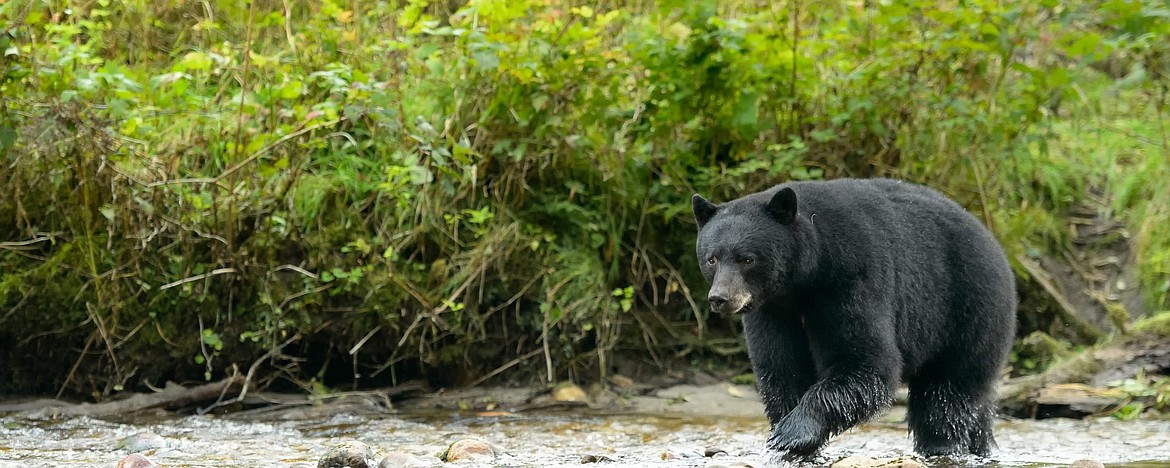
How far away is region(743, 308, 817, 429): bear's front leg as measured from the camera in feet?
16.4

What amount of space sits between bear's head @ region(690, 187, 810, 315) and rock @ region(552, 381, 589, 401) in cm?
263

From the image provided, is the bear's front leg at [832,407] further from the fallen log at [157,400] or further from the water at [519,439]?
the fallen log at [157,400]

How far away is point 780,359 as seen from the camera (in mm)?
5027

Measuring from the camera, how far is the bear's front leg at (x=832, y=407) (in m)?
4.68

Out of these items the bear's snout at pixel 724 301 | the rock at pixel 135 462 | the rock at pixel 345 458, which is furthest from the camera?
the rock at pixel 345 458

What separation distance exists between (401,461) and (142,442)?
1480mm

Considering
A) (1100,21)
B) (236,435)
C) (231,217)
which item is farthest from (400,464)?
(1100,21)

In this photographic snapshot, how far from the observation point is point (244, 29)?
8336 millimetres

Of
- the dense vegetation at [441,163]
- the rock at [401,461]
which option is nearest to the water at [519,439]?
the rock at [401,461]

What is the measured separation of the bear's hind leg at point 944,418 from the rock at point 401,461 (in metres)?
2.28

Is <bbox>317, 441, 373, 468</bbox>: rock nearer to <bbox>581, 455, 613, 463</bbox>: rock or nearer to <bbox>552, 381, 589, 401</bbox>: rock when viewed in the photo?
<bbox>581, 455, 613, 463</bbox>: rock

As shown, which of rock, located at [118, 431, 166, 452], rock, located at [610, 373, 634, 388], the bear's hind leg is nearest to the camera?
the bear's hind leg

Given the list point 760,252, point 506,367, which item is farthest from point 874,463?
point 506,367

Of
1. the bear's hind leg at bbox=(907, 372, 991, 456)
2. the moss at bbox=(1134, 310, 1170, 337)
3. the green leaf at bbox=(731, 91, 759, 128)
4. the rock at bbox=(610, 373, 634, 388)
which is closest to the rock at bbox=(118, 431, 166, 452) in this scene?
the rock at bbox=(610, 373, 634, 388)
